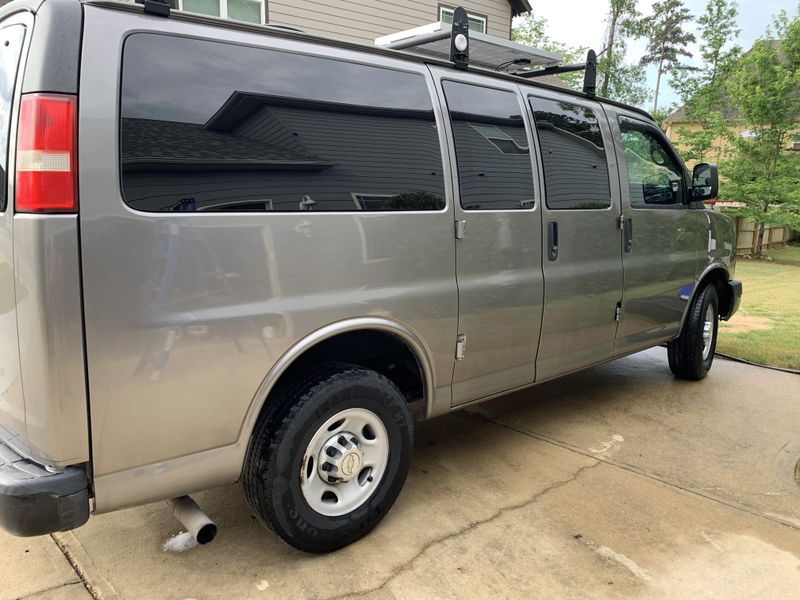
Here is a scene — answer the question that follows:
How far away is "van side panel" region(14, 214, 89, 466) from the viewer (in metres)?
1.87

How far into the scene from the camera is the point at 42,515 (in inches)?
76.0

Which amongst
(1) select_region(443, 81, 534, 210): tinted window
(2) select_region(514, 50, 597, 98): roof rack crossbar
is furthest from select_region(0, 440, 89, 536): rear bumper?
(2) select_region(514, 50, 597, 98): roof rack crossbar

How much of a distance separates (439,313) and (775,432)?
286 centimetres

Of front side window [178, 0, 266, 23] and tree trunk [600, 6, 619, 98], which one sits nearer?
front side window [178, 0, 266, 23]

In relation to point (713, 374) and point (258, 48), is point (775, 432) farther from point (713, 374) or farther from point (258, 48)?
point (258, 48)

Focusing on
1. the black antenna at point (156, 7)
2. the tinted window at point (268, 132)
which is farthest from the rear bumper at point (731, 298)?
the black antenna at point (156, 7)

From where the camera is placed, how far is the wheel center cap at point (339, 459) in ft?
8.53

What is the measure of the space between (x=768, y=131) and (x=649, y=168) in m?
15.6

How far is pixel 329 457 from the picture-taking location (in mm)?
2607

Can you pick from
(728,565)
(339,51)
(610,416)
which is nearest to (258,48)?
(339,51)

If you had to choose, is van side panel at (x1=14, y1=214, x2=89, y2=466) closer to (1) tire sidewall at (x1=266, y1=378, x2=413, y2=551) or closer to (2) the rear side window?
(2) the rear side window

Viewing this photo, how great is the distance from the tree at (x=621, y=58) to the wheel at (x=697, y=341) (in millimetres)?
23911

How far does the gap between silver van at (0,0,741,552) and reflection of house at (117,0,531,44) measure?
229 inches

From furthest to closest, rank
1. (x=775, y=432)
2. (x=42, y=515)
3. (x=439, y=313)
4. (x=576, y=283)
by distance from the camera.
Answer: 1. (x=775, y=432)
2. (x=576, y=283)
3. (x=439, y=313)
4. (x=42, y=515)
